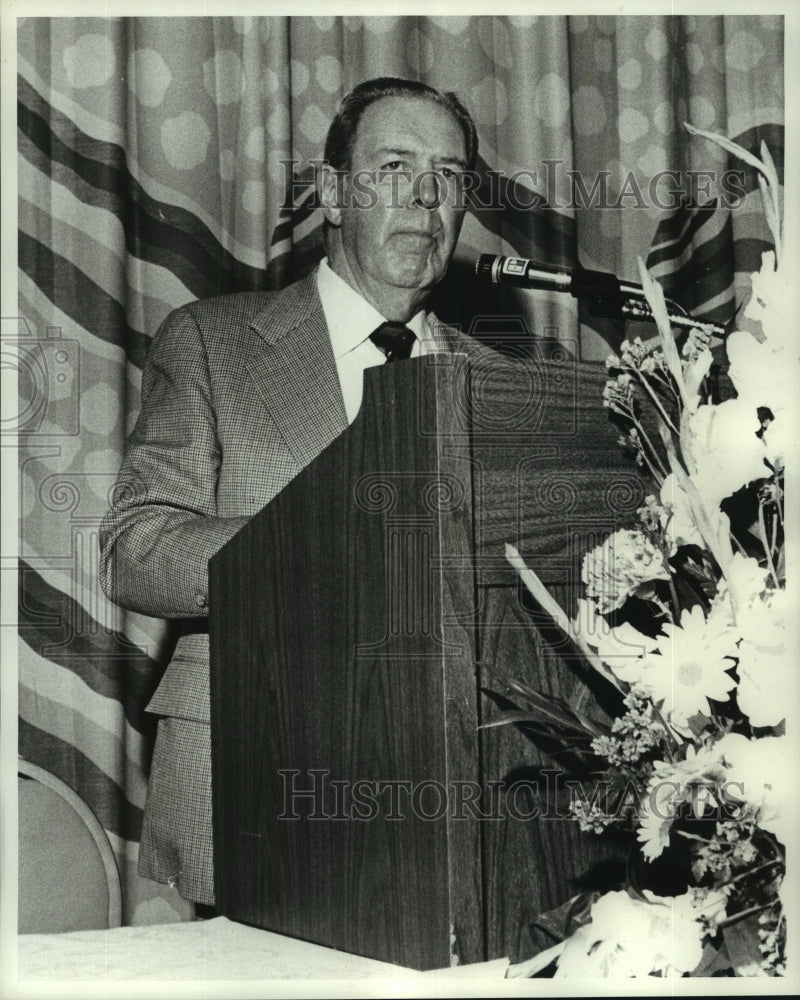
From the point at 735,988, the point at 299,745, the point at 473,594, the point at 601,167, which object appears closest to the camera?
the point at 473,594

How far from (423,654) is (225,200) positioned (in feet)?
3.89

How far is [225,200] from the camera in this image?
218 cm

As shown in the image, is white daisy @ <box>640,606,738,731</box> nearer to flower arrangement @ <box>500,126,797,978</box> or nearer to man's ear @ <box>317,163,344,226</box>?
flower arrangement @ <box>500,126,797,978</box>

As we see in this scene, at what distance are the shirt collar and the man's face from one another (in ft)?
0.06

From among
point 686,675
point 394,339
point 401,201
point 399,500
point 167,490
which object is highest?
point 401,201

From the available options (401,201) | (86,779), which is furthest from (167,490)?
(401,201)

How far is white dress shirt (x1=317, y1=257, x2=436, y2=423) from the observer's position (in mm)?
2008

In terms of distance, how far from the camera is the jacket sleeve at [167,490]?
1915mm

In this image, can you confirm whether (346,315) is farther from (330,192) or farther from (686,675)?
(686,675)

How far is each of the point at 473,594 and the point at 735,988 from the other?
31.6 inches

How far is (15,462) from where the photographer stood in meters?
2.08

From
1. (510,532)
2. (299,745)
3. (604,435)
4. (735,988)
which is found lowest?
(735,988)

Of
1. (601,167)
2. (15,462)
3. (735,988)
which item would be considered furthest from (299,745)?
(601,167)

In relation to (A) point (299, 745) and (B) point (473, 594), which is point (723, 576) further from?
(A) point (299, 745)
